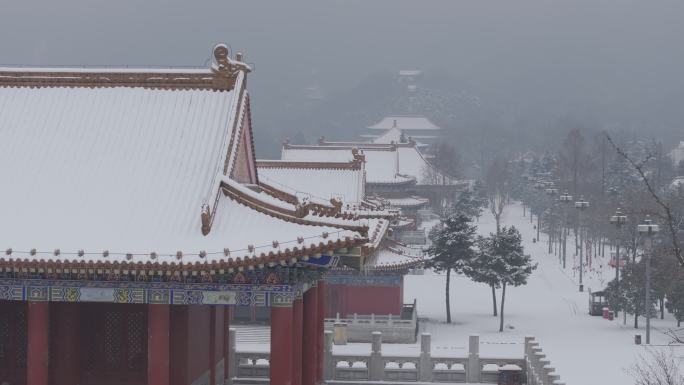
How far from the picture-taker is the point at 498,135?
182500 millimetres

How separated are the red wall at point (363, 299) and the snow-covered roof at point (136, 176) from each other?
25.4m

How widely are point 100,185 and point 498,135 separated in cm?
16387

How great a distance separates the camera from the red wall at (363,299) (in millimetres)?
49781

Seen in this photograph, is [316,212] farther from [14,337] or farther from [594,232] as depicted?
[594,232]

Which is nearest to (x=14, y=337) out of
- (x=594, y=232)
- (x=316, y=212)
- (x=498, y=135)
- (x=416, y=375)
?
(x=316, y=212)

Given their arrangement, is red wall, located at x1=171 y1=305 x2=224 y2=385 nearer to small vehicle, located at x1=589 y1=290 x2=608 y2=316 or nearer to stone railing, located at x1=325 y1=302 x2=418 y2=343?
stone railing, located at x1=325 y1=302 x2=418 y2=343

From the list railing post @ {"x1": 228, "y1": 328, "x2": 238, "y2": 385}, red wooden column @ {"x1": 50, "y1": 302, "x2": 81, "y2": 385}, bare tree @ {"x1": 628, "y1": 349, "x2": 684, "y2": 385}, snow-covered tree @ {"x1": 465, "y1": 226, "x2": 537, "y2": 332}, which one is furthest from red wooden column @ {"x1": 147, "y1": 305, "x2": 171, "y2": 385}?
snow-covered tree @ {"x1": 465, "y1": 226, "x2": 537, "y2": 332}

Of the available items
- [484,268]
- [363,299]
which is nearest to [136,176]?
[363,299]

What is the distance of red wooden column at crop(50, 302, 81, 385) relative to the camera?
891 inches

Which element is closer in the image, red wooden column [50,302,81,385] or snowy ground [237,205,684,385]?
red wooden column [50,302,81,385]

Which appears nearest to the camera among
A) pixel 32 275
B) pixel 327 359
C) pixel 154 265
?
pixel 154 265

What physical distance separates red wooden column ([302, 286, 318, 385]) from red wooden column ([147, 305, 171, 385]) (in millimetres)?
4317

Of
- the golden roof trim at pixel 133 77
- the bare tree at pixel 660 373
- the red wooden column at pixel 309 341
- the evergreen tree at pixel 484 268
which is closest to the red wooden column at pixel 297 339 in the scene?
the red wooden column at pixel 309 341

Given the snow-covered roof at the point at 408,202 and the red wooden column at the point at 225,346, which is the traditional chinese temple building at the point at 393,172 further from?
the red wooden column at the point at 225,346
